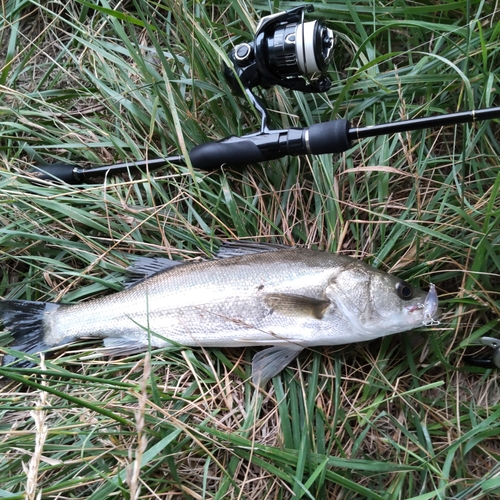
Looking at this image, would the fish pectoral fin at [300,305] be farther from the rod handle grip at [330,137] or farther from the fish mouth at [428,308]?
the rod handle grip at [330,137]

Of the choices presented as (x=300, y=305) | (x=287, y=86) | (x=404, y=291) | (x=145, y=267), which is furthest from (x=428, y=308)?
(x=145, y=267)

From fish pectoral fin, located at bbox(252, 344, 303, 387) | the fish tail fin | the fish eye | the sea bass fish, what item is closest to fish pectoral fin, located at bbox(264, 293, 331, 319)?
the sea bass fish

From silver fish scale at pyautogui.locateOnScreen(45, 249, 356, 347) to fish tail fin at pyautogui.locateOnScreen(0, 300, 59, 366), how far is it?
0.15 metres

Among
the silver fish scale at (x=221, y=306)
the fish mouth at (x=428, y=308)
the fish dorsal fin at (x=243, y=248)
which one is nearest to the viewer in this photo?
the fish mouth at (x=428, y=308)

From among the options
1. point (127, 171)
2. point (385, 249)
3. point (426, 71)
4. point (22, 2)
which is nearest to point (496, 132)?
point (426, 71)

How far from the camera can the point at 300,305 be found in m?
2.46

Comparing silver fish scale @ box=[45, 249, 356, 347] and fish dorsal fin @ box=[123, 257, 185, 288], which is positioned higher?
fish dorsal fin @ box=[123, 257, 185, 288]

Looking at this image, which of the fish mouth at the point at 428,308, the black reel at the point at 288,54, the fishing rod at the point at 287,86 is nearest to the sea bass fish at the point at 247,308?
the fish mouth at the point at 428,308

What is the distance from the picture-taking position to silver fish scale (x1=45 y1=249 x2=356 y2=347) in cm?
249

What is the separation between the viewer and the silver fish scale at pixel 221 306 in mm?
2486

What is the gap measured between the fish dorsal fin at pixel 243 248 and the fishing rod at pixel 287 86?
47 centimetres

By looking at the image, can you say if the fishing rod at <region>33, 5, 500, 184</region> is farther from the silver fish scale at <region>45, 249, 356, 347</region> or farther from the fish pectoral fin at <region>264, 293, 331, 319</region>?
the fish pectoral fin at <region>264, 293, 331, 319</region>

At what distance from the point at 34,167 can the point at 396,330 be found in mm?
2416

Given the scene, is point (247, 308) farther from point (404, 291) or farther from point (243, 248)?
point (404, 291)
